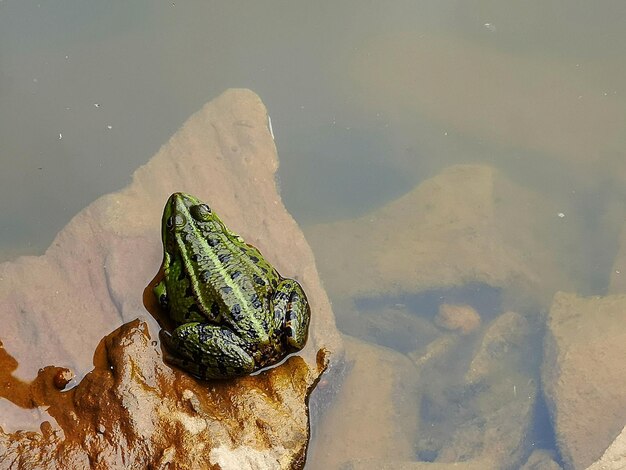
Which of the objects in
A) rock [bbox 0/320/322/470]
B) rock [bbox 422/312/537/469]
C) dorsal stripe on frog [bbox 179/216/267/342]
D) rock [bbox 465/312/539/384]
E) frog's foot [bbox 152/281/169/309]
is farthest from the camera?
rock [bbox 465/312/539/384]

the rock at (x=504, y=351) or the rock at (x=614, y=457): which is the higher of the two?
the rock at (x=504, y=351)

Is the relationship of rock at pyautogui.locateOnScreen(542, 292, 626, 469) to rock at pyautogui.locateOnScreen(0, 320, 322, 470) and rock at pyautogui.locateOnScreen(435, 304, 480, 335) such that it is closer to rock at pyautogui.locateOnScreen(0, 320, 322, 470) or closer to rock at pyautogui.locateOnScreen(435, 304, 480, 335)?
rock at pyautogui.locateOnScreen(435, 304, 480, 335)

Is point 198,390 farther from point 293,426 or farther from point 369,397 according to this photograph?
point 369,397

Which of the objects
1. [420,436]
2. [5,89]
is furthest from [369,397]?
[5,89]

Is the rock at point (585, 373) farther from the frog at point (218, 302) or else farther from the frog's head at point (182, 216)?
the frog's head at point (182, 216)

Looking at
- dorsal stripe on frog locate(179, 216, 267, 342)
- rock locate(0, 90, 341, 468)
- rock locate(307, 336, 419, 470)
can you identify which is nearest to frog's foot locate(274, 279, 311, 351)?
dorsal stripe on frog locate(179, 216, 267, 342)

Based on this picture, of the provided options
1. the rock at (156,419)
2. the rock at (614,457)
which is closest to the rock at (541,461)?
the rock at (614,457)
